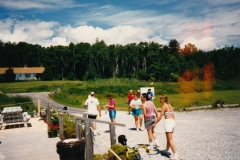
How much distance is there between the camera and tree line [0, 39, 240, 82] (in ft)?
243

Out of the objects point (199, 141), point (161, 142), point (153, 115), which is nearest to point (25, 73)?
point (161, 142)

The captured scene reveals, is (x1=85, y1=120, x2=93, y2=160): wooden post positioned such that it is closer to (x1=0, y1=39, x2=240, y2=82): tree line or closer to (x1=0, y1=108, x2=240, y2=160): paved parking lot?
(x1=0, y1=108, x2=240, y2=160): paved parking lot

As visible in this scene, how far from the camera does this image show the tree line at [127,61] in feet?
243

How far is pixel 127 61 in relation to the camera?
87375 millimetres

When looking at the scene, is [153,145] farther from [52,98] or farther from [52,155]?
[52,98]

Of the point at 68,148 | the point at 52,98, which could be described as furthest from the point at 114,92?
the point at 68,148

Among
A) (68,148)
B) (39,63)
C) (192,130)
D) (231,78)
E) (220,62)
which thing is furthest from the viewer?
(39,63)

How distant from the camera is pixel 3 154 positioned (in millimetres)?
8094

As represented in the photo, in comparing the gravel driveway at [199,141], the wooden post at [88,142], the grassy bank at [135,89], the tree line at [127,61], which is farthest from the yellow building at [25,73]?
the wooden post at [88,142]

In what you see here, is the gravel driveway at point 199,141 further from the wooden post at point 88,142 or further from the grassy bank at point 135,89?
the grassy bank at point 135,89

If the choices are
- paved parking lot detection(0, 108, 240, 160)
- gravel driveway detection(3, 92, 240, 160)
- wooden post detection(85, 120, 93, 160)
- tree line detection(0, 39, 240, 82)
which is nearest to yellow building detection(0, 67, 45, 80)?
tree line detection(0, 39, 240, 82)

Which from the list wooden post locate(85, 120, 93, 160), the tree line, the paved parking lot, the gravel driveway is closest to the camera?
wooden post locate(85, 120, 93, 160)

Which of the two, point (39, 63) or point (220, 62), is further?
point (39, 63)

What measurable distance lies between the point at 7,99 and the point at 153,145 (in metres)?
19.7
